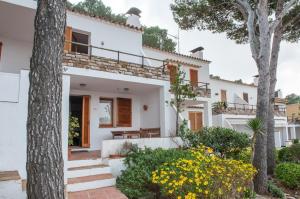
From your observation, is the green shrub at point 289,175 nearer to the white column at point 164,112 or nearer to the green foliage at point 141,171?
the green foliage at point 141,171

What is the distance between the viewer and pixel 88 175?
9445 millimetres

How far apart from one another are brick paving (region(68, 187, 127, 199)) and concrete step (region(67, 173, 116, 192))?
0.66 ft

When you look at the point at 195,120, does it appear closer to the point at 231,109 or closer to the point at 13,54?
the point at 231,109

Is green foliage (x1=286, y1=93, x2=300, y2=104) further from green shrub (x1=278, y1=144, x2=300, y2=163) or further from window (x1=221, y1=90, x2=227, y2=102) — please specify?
green shrub (x1=278, y1=144, x2=300, y2=163)

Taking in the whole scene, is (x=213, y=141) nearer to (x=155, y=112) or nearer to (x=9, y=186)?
(x=155, y=112)

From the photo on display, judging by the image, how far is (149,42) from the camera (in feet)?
107

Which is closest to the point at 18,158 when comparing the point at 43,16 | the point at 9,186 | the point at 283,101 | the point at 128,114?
the point at 9,186

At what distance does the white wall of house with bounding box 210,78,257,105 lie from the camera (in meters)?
27.5

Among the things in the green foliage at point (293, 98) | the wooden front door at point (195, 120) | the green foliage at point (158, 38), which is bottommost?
the wooden front door at point (195, 120)

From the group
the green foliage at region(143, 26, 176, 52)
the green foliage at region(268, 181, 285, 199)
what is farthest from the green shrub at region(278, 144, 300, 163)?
the green foliage at region(143, 26, 176, 52)

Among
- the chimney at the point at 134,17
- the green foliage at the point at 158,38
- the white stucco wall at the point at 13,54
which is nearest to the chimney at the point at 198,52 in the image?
the chimney at the point at 134,17

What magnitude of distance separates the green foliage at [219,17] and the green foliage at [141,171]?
10.5 meters

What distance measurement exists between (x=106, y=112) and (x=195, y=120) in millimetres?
10125

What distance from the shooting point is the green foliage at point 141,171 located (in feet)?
27.9
